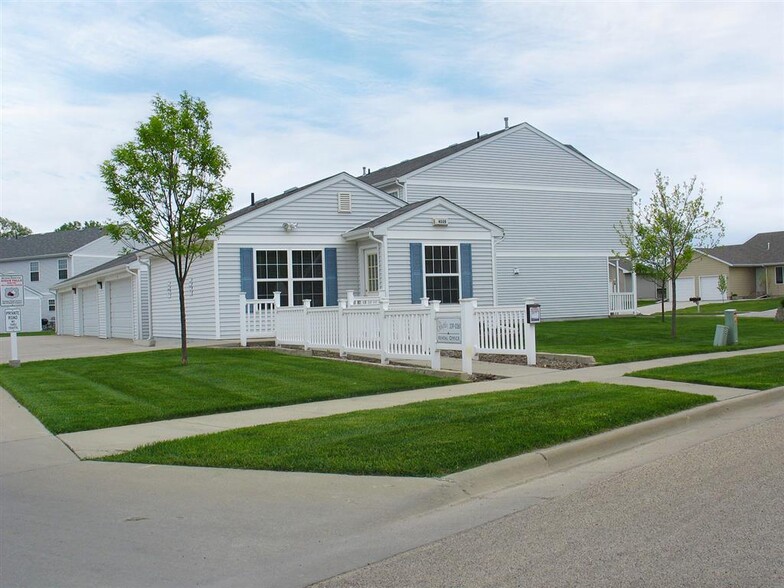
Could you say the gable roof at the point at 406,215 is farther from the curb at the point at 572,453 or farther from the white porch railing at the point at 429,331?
the curb at the point at 572,453

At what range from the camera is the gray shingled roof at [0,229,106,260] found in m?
60.2

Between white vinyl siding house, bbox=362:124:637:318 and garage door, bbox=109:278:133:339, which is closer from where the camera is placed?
garage door, bbox=109:278:133:339

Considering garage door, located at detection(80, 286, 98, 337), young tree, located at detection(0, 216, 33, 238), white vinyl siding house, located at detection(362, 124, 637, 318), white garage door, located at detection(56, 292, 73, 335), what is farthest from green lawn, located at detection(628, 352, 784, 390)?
young tree, located at detection(0, 216, 33, 238)

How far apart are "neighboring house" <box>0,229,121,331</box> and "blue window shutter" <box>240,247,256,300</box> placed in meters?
40.2

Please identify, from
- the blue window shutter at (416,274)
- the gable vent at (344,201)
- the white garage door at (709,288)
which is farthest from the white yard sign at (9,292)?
the white garage door at (709,288)

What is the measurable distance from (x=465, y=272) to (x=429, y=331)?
29.8 feet

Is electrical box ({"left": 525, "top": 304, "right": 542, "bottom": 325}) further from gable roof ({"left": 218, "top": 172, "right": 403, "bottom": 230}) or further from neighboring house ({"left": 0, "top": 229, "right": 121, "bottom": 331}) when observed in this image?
neighboring house ({"left": 0, "top": 229, "right": 121, "bottom": 331})

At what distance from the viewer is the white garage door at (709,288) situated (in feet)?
187

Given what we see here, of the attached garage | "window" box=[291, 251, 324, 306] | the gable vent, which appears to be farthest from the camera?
the attached garage

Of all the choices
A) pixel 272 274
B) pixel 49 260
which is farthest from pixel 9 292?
pixel 49 260

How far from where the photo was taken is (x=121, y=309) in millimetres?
32031

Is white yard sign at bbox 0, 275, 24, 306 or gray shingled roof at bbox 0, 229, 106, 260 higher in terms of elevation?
gray shingled roof at bbox 0, 229, 106, 260

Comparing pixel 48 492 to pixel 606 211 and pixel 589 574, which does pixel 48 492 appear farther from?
pixel 606 211

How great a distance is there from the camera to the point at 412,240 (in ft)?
74.5
